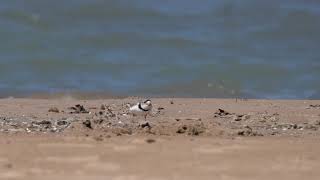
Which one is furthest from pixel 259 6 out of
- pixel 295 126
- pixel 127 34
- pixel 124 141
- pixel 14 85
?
pixel 124 141

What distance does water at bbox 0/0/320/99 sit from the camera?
12.7m

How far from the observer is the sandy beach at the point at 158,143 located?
5559mm

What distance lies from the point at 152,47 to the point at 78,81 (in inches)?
114

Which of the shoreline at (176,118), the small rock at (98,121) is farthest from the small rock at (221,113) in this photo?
the small rock at (98,121)

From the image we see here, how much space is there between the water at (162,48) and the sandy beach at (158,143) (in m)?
3.18

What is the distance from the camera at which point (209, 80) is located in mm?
12930

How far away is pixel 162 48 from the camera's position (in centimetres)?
1517

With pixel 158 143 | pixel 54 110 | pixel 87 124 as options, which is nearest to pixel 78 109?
pixel 54 110

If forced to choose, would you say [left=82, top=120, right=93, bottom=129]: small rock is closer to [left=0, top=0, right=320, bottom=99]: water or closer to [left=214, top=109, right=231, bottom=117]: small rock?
[left=214, top=109, right=231, bottom=117]: small rock

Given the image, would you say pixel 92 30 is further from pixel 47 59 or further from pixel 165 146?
pixel 165 146

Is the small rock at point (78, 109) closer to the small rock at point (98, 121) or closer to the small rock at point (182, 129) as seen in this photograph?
the small rock at point (98, 121)

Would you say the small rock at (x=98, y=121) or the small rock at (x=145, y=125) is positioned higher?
the small rock at (x=98, y=121)

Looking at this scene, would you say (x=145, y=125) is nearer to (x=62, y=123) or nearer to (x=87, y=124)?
(x=87, y=124)

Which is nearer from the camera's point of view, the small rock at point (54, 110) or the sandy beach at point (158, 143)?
the sandy beach at point (158, 143)
